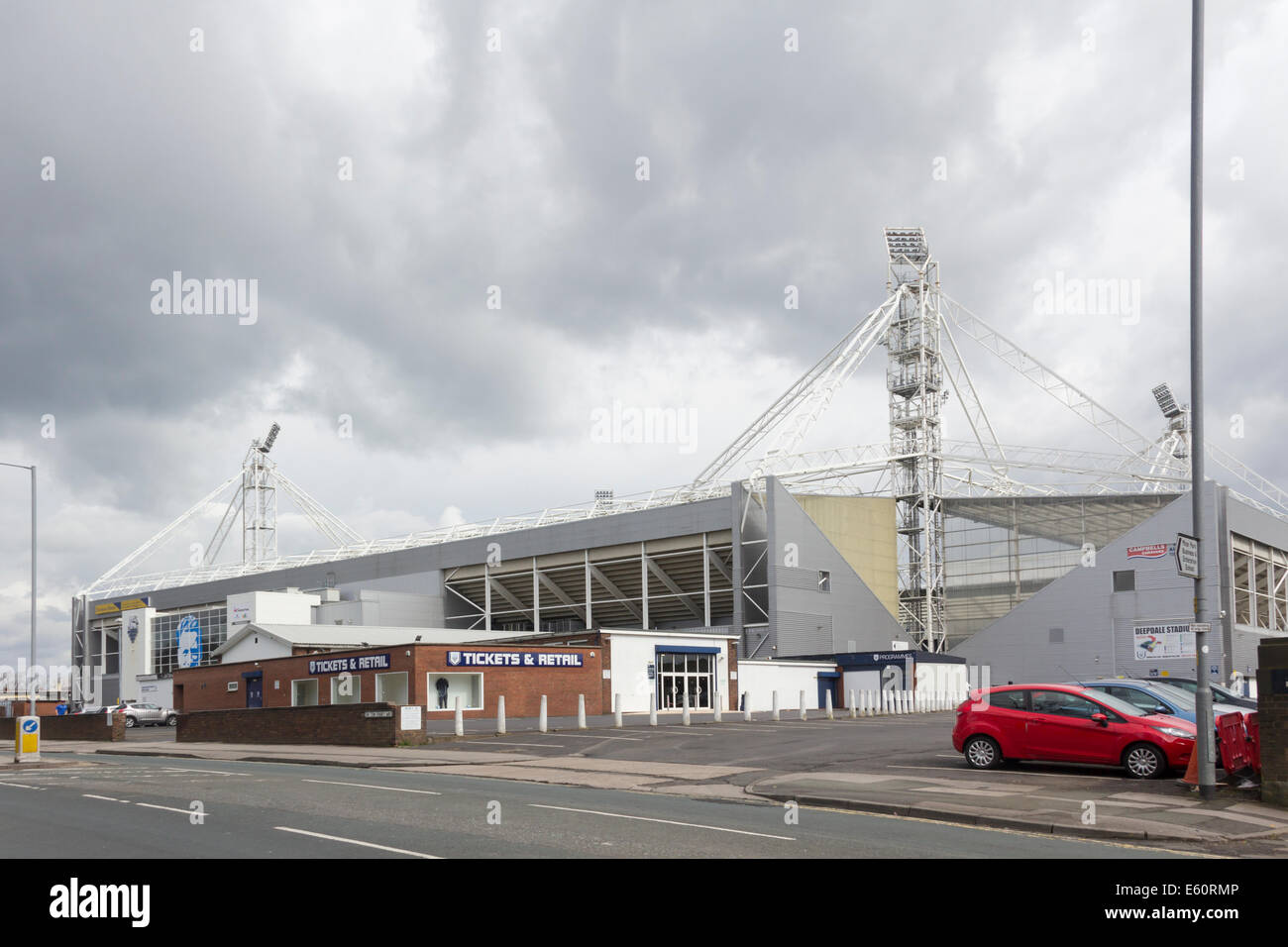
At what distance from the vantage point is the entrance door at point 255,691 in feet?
162

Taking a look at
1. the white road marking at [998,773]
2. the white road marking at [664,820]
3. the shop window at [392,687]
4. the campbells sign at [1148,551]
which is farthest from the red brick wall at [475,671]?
the campbells sign at [1148,551]

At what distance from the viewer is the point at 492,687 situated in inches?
1590

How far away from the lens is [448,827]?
1273 centimetres

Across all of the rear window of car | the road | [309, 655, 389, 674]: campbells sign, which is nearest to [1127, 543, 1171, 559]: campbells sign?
[309, 655, 389, 674]: campbells sign

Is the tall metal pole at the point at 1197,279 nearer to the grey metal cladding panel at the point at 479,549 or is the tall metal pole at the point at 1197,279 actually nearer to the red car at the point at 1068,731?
the red car at the point at 1068,731

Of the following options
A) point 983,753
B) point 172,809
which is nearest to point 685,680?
point 983,753

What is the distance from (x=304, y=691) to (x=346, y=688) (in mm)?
5450

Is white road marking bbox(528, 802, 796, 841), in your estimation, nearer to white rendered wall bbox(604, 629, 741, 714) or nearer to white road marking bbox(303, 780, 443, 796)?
white road marking bbox(303, 780, 443, 796)

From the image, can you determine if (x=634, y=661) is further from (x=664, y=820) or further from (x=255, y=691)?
(x=664, y=820)

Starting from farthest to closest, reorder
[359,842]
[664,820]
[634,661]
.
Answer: [634,661], [664,820], [359,842]

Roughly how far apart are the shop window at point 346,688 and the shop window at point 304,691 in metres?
2.73

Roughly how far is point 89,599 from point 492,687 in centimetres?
7253
